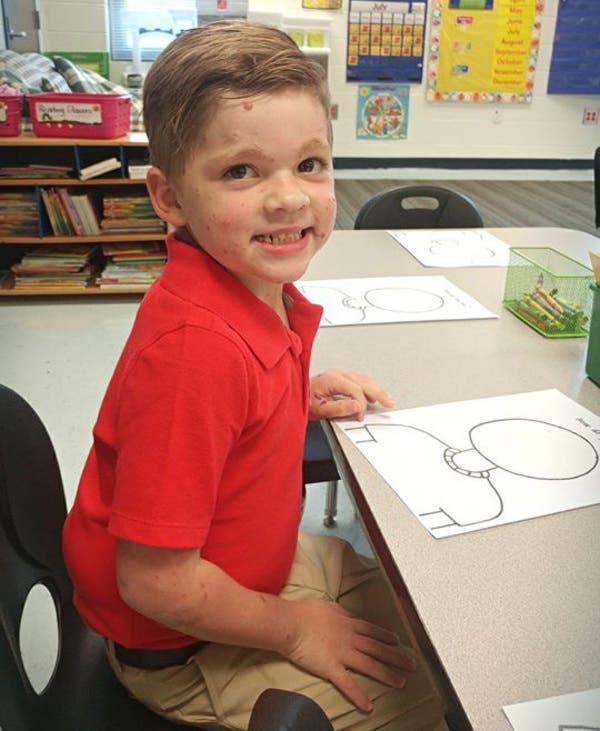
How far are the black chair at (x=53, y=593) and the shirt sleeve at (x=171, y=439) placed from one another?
171 mm

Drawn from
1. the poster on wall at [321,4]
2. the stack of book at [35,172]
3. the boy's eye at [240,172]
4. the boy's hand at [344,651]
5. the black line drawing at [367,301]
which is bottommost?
the boy's hand at [344,651]

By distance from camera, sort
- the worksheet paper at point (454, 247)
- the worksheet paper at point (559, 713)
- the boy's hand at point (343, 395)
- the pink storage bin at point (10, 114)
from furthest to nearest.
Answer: the pink storage bin at point (10, 114) < the worksheet paper at point (454, 247) < the boy's hand at point (343, 395) < the worksheet paper at point (559, 713)

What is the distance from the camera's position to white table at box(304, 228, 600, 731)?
24.0 inches

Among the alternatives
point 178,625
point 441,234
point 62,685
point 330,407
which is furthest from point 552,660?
point 441,234

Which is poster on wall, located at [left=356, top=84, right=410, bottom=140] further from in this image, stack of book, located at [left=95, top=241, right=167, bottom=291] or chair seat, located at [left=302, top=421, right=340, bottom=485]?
chair seat, located at [left=302, top=421, right=340, bottom=485]

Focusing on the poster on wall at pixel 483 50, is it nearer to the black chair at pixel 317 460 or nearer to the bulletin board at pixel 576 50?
the bulletin board at pixel 576 50

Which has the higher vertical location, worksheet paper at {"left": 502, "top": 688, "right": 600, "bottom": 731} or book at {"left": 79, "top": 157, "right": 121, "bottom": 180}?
worksheet paper at {"left": 502, "top": 688, "right": 600, "bottom": 731}

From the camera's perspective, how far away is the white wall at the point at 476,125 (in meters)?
5.08

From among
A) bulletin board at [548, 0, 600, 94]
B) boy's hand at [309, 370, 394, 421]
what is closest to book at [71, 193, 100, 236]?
boy's hand at [309, 370, 394, 421]

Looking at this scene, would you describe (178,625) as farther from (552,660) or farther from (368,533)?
(552,660)

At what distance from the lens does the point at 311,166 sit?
75 centimetres

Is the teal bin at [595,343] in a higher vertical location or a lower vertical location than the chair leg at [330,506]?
higher

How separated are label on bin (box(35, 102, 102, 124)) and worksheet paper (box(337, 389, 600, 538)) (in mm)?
2596

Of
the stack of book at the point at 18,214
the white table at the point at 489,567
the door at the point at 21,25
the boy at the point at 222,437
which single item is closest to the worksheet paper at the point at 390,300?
the white table at the point at 489,567
